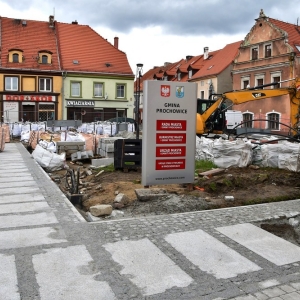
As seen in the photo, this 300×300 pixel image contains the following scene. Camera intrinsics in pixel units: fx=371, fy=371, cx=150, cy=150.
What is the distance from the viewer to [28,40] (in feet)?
141

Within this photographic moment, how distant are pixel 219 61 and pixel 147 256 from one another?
49004 millimetres

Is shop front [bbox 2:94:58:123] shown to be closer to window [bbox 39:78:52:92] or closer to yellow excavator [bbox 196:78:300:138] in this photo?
window [bbox 39:78:52:92]

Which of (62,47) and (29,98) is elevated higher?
(62,47)

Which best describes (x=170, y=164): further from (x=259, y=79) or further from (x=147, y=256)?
(x=259, y=79)

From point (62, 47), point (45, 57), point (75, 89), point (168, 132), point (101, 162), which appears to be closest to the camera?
point (168, 132)

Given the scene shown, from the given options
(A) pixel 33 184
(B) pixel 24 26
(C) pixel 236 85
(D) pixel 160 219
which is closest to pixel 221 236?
(D) pixel 160 219

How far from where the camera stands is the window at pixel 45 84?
4125 centimetres

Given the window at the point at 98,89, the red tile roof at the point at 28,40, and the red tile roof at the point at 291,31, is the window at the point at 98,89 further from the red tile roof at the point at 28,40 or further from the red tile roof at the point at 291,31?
the red tile roof at the point at 291,31

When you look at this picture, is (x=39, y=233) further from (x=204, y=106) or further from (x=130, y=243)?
(x=204, y=106)

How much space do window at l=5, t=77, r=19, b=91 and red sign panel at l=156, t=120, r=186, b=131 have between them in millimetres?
35554

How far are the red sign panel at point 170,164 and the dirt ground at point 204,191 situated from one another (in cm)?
58

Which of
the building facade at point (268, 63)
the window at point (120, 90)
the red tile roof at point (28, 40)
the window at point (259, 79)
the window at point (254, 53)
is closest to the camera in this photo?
the building facade at point (268, 63)

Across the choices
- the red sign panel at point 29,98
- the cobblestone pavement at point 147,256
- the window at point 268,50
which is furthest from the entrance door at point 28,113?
the cobblestone pavement at point 147,256

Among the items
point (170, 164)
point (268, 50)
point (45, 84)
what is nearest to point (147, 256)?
point (170, 164)
